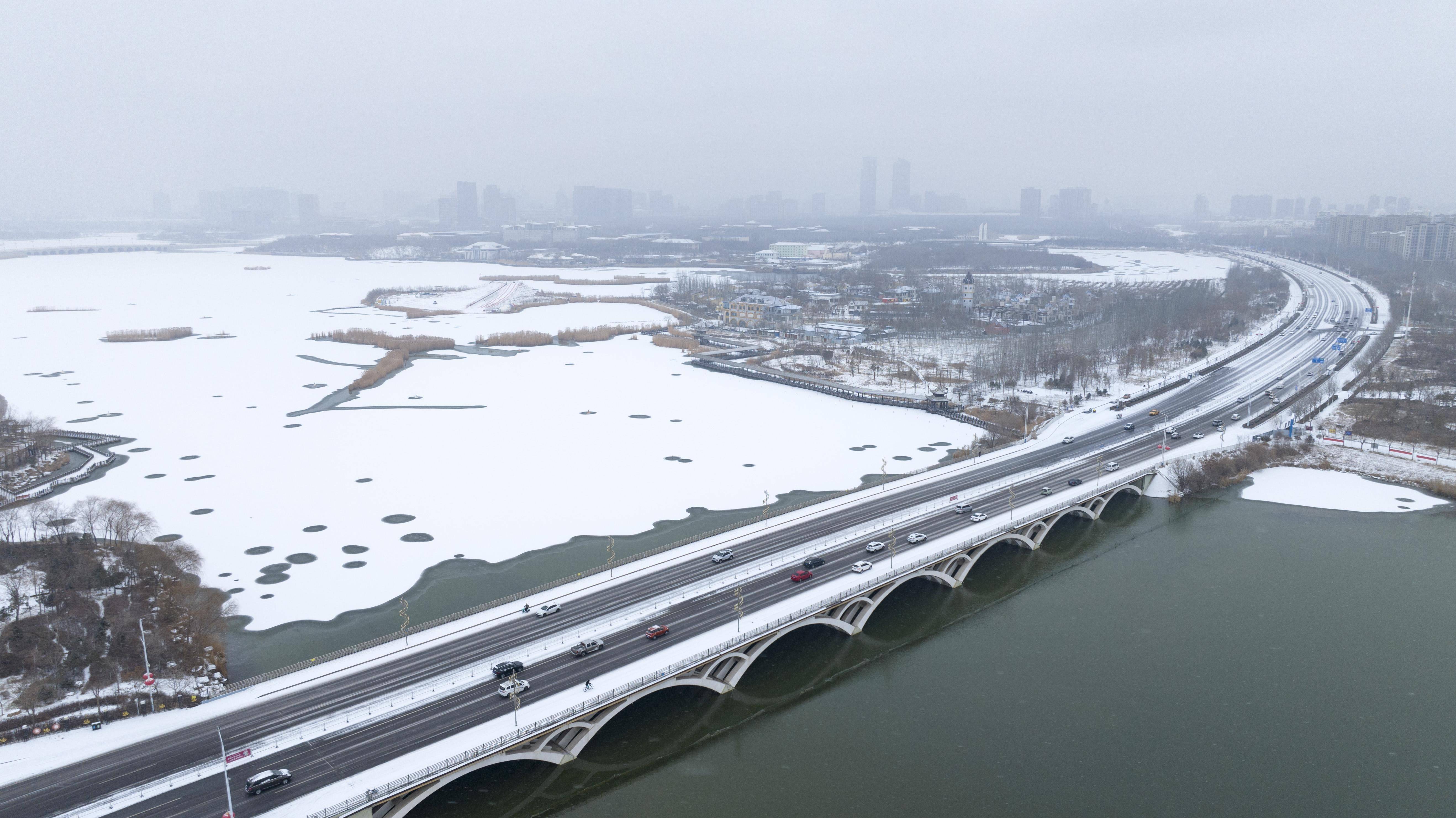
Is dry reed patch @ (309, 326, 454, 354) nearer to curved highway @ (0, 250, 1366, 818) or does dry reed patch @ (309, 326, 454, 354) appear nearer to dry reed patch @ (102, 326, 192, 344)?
dry reed patch @ (102, 326, 192, 344)

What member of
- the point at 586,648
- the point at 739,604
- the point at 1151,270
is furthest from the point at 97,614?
the point at 1151,270

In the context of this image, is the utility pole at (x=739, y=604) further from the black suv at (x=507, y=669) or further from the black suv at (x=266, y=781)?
the black suv at (x=266, y=781)

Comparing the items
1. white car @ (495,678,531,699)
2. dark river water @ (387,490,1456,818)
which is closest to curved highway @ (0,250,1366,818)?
white car @ (495,678,531,699)

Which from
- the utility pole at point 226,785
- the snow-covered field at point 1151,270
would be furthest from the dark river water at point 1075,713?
the snow-covered field at point 1151,270

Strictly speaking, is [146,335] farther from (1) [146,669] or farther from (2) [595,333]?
(1) [146,669]

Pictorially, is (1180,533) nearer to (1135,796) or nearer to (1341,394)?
(1135,796)
